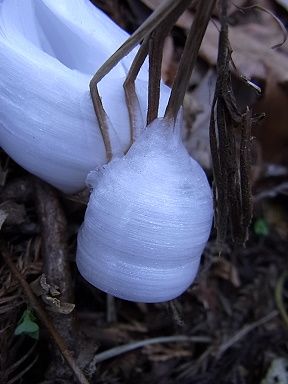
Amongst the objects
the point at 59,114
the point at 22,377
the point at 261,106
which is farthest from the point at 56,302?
the point at 261,106

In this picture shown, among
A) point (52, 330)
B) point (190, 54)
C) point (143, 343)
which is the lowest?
point (143, 343)

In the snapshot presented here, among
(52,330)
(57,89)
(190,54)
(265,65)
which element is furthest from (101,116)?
(265,65)

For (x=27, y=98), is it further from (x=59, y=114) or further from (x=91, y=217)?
(x=91, y=217)

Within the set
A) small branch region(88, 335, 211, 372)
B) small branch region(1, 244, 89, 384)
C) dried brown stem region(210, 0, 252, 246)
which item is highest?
dried brown stem region(210, 0, 252, 246)

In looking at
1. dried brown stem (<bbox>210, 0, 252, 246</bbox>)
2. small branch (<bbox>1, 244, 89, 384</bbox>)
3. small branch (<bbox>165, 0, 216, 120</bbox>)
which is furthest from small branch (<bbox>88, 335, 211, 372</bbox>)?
small branch (<bbox>165, 0, 216, 120</bbox>)

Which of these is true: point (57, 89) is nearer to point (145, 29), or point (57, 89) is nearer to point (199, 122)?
point (145, 29)

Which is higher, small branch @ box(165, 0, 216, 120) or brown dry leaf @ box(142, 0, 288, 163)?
small branch @ box(165, 0, 216, 120)

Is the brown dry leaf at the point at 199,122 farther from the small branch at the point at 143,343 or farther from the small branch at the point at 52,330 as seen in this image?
the small branch at the point at 52,330

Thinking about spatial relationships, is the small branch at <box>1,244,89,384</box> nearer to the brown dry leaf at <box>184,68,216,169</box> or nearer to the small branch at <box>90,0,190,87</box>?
the small branch at <box>90,0,190,87</box>
